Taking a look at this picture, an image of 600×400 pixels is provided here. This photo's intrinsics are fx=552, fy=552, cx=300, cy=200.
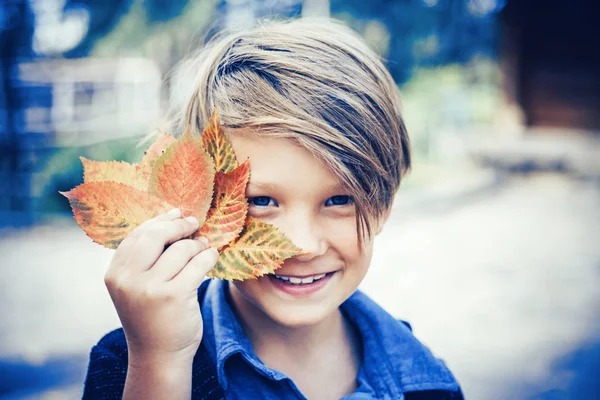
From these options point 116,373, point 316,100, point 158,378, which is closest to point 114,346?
point 116,373

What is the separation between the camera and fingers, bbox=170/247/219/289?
2.84ft

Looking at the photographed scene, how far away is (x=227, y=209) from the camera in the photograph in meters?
0.97

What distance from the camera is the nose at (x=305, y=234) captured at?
1038 millimetres

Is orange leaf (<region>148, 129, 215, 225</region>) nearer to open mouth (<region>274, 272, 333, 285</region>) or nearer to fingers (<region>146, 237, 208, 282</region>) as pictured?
fingers (<region>146, 237, 208, 282</region>)

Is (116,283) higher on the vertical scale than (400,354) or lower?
higher

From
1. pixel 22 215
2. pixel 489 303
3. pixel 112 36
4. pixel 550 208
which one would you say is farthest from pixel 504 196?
pixel 22 215

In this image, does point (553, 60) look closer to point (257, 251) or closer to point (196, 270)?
point (257, 251)

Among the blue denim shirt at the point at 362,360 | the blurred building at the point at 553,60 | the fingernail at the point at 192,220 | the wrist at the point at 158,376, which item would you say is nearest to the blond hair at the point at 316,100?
the fingernail at the point at 192,220

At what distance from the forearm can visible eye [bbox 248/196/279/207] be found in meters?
0.32

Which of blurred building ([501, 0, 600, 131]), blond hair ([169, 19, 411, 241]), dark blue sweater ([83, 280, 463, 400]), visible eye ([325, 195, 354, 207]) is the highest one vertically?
blurred building ([501, 0, 600, 131])

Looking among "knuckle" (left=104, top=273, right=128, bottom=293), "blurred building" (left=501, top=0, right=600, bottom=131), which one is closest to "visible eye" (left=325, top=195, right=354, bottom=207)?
"knuckle" (left=104, top=273, right=128, bottom=293)

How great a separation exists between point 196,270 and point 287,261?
26cm

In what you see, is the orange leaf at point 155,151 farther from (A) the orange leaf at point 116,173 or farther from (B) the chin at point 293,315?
(B) the chin at point 293,315

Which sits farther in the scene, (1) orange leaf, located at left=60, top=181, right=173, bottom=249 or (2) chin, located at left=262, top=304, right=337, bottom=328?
(2) chin, located at left=262, top=304, right=337, bottom=328
